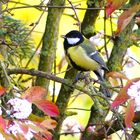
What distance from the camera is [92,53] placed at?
5.83ft

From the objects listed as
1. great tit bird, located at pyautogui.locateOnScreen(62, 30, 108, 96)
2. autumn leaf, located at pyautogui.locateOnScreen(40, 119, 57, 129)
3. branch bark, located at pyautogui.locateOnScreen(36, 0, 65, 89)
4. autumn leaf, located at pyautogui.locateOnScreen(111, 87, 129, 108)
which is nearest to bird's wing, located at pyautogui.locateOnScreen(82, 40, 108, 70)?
great tit bird, located at pyautogui.locateOnScreen(62, 30, 108, 96)

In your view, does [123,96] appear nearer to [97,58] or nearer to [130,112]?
[130,112]

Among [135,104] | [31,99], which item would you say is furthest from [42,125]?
[135,104]

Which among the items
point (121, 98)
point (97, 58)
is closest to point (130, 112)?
point (121, 98)

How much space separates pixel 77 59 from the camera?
1.72 metres

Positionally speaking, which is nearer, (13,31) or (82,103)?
(13,31)

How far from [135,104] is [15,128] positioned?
0.87ft

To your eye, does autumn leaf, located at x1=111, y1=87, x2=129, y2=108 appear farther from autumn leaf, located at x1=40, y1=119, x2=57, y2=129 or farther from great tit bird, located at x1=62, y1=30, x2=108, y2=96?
great tit bird, located at x1=62, y1=30, x2=108, y2=96

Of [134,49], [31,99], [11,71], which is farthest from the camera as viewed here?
[134,49]

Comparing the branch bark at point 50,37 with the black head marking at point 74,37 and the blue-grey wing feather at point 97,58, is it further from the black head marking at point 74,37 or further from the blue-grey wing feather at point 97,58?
the blue-grey wing feather at point 97,58

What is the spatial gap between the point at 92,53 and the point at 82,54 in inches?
1.6

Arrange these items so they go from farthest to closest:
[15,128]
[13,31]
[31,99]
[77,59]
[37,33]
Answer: [37,33] < [77,59] < [13,31] < [31,99] < [15,128]

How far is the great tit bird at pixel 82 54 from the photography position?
5.65 ft

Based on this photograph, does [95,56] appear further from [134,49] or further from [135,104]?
[135,104]
